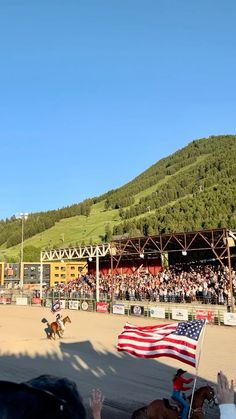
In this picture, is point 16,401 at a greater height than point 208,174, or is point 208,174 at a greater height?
point 208,174

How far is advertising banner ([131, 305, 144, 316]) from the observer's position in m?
32.3

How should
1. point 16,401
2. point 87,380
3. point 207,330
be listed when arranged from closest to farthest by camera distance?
point 16,401 → point 87,380 → point 207,330

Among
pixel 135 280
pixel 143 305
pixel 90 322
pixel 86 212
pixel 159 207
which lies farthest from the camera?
pixel 86 212

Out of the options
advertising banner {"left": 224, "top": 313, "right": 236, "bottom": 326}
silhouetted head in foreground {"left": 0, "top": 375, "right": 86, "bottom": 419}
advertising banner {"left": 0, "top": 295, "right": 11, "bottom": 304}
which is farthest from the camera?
advertising banner {"left": 0, "top": 295, "right": 11, "bottom": 304}

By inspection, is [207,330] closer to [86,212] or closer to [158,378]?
[158,378]

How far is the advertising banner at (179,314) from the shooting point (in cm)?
2862

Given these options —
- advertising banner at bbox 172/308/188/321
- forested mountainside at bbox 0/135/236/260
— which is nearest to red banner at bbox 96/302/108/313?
advertising banner at bbox 172/308/188/321

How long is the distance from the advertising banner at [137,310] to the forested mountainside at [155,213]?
54461 mm

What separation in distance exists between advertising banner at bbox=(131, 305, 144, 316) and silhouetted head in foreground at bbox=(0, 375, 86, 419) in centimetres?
3147

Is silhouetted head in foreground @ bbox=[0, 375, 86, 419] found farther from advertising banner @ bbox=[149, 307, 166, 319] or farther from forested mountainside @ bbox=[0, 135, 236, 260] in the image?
forested mountainside @ bbox=[0, 135, 236, 260]

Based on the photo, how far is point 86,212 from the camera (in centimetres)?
→ 17888

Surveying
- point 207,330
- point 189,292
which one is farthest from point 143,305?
point 207,330

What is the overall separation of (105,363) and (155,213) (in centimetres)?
11322

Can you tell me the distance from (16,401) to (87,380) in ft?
41.6
